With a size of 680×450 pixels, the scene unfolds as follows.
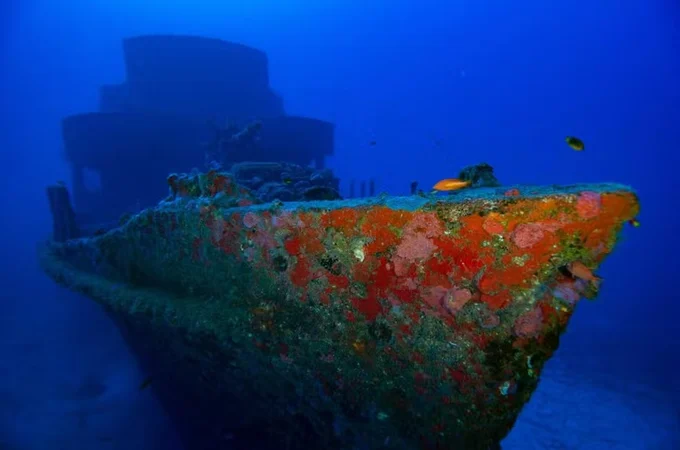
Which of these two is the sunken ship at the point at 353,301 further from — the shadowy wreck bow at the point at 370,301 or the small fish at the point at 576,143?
the small fish at the point at 576,143

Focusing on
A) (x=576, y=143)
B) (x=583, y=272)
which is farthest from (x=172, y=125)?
(x=583, y=272)

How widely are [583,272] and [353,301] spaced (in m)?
1.15

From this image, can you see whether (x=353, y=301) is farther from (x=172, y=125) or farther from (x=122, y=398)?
(x=172, y=125)

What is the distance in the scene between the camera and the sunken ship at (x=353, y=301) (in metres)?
1.48

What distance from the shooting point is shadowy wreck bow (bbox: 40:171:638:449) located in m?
1.46

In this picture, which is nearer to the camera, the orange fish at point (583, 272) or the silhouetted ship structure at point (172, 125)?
the orange fish at point (583, 272)

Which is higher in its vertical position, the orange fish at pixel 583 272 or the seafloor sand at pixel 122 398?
the orange fish at pixel 583 272

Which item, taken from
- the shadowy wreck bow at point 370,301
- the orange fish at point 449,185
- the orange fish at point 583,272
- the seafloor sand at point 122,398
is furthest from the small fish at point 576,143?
the seafloor sand at point 122,398

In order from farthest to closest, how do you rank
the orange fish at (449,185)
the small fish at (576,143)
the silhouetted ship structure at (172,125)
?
the silhouetted ship structure at (172,125) → the small fish at (576,143) → the orange fish at (449,185)

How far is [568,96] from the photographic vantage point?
15900cm

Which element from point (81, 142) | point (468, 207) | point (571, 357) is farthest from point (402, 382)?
point (571, 357)

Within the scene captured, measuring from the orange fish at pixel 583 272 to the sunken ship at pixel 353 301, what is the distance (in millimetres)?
11

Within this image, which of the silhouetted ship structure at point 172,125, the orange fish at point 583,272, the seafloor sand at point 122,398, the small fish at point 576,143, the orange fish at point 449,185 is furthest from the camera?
the silhouetted ship structure at point 172,125

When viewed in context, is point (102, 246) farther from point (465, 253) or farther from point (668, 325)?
point (668, 325)
